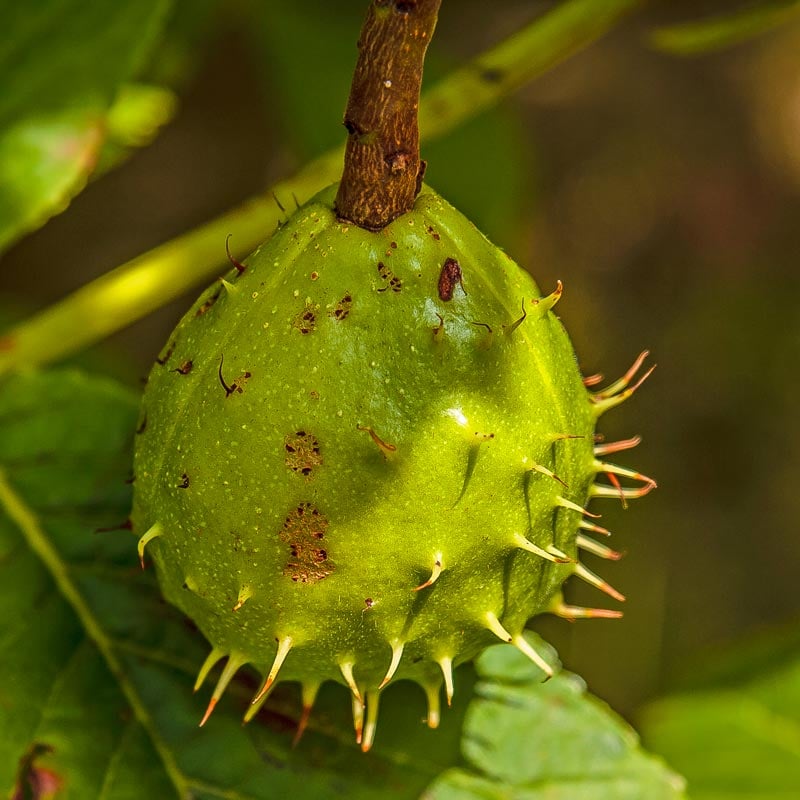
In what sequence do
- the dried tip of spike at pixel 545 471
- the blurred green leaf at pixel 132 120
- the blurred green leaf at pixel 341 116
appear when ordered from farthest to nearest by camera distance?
the blurred green leaf at pixel 341 116 < the blurred green leaf at pixel 132 120 < the dried tip of spike at pixel 545 471

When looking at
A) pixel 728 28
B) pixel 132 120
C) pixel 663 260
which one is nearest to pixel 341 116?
pixel 132 120

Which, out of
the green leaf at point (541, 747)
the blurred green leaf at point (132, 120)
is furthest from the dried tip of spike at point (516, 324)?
the blurred green leaf at point (132, 120)

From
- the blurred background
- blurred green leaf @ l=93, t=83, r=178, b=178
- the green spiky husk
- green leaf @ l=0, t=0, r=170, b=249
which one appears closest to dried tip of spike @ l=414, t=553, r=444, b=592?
the green spiky husk

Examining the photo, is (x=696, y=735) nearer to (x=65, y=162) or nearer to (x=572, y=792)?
(x=572, y=792)

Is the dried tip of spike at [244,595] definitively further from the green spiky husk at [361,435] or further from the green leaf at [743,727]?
the green leaf at [743,727]

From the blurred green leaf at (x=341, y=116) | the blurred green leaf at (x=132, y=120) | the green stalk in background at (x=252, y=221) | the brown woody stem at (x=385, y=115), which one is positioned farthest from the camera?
the blurred green leaf at (x=341, y=116)

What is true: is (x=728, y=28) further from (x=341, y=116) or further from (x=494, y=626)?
(x=341, y=116)
